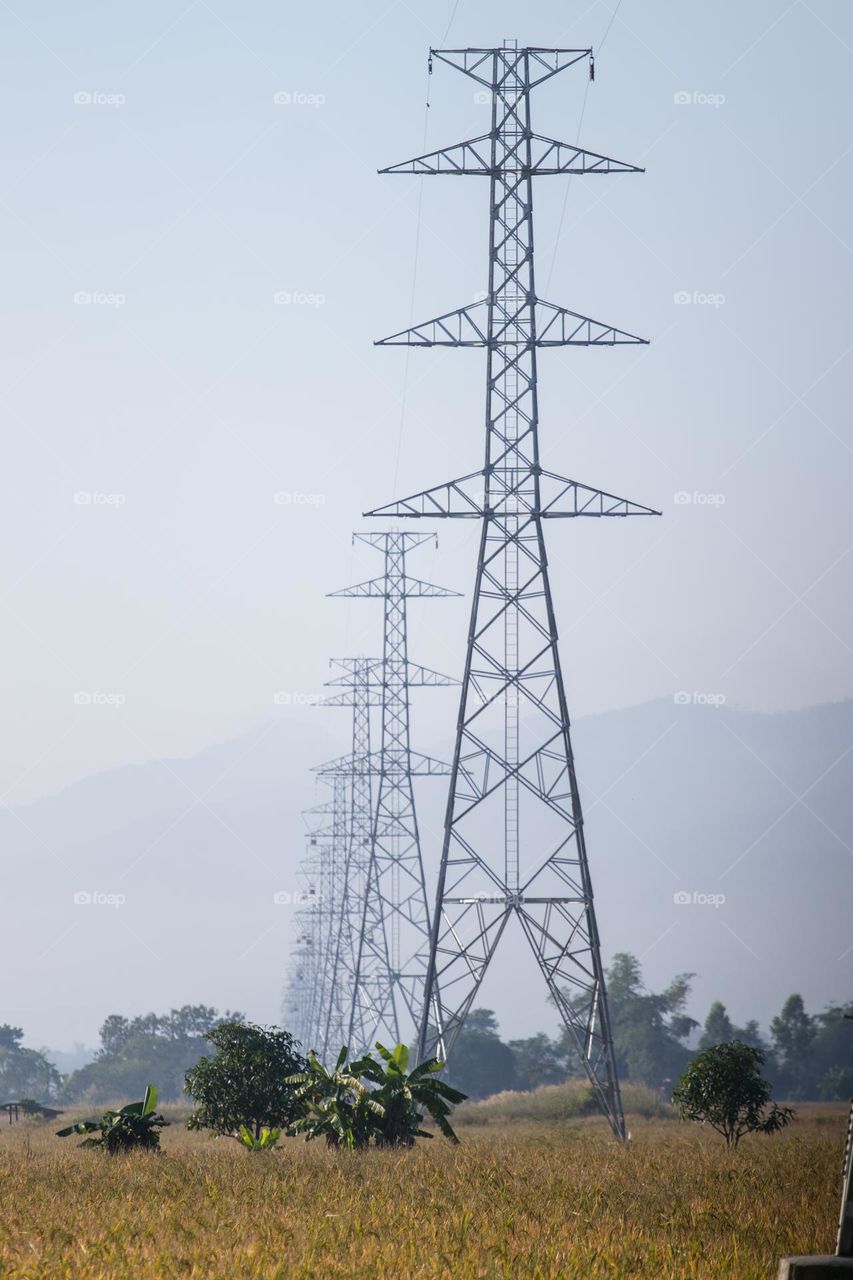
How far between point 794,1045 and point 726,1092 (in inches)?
4288

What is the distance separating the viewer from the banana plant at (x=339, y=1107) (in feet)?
118

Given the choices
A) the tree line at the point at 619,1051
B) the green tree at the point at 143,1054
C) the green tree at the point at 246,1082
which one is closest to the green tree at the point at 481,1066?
the tree line at the point at 619,1051

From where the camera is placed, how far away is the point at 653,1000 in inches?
6112

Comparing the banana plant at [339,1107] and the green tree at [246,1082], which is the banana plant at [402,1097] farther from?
the green tree at [246,1082]

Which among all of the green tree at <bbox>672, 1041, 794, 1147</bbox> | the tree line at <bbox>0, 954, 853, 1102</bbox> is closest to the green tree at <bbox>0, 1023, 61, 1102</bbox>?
the tree line at <bbox>0, 954, 853, 1102</bbox>

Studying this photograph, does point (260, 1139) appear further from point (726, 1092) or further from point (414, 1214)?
point (414, 1214)


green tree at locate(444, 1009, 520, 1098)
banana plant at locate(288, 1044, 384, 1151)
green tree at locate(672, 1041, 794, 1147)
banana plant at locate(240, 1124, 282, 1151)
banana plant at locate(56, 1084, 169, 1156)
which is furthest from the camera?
green tree at locate(444, 1009, 520, 1098)

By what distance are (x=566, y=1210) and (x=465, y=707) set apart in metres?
16.7

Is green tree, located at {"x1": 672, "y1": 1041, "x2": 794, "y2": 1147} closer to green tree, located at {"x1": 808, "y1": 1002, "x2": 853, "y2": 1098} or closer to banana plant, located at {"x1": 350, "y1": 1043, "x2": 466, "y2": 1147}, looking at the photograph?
banana plant, located at {"x1": 350, "y1": 1043, "x2": 466, "y2": 1147}

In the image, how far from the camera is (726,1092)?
4406 centimetres

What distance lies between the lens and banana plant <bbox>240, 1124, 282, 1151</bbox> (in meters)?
38.1

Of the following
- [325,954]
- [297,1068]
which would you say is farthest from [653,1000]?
[297,1068]

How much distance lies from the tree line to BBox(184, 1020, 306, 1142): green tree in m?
86.9

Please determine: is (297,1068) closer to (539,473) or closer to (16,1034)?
(539,473)
